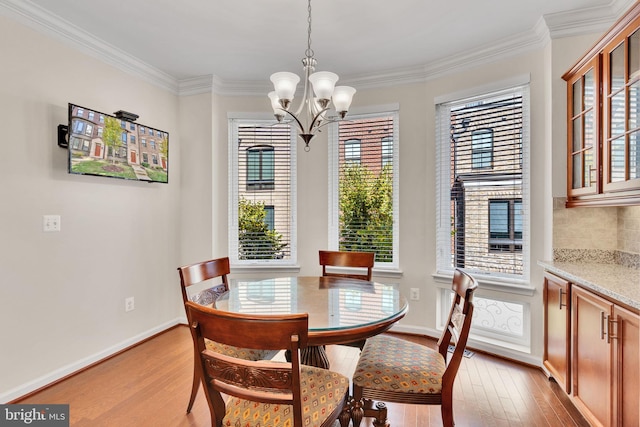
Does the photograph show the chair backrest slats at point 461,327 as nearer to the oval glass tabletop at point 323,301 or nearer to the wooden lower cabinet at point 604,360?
the oval glass tabletop at point 323,301

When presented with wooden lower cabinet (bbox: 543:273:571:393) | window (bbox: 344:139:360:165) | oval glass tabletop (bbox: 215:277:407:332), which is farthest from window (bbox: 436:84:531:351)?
oval glass tabletop (bbox: 215:277:407:332)

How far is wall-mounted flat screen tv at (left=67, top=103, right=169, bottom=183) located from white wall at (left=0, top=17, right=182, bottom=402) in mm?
131

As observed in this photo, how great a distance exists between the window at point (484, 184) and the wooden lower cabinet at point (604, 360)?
956 millimetres

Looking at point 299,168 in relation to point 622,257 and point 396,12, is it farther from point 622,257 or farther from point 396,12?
point 622,257

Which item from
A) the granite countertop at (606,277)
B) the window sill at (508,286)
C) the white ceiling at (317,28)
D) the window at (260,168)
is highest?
the white ceiling at (317,28)

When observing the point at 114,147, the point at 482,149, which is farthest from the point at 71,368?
the point at 482,149

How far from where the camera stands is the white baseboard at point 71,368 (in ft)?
7.53

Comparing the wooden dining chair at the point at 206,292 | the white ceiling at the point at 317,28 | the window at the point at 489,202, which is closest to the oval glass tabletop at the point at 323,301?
the wooden dining chair at the point at 206,292

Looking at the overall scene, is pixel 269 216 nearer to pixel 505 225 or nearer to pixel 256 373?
pixel 505 225

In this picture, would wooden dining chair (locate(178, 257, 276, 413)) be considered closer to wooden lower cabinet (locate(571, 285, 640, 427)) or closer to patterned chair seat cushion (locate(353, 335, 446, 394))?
patterned chair seat cushion (locate(353, 335, 446, 394))

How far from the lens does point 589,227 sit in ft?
8.30

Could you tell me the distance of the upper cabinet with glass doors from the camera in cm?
185

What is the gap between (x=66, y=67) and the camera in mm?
2674

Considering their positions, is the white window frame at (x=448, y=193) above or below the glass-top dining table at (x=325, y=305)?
above
